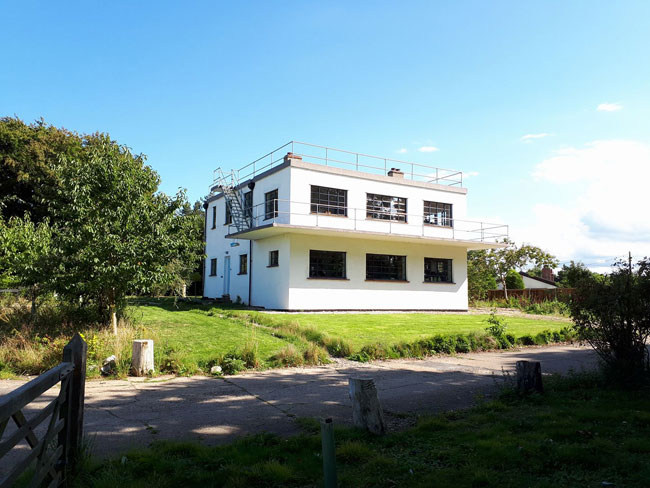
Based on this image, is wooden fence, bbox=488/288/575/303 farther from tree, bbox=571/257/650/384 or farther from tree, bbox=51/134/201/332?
tree, bbox=51/134/201/332

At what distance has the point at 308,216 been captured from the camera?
71.5 feet

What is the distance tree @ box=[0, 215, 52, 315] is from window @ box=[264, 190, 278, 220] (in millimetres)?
10064

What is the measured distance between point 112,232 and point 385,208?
611 inches

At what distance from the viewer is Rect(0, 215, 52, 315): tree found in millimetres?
11414

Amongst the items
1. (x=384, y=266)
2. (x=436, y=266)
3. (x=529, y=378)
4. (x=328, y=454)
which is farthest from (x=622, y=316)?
(x=436, y=266)

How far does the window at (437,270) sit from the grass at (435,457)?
65.7 ft

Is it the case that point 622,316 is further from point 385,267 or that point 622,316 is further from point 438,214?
point 438,214

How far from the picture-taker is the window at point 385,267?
78.8 ft

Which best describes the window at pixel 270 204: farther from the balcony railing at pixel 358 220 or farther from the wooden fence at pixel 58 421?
the wooden fence at pixel 58 421

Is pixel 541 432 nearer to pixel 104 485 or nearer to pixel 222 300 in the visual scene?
pixel 104 485

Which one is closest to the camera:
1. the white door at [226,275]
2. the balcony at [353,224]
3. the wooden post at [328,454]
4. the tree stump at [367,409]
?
the wooden post at [328,454]

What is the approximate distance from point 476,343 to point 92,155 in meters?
11.3

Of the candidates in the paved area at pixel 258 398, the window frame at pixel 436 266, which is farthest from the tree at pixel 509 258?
the paved area at pixel 258 398

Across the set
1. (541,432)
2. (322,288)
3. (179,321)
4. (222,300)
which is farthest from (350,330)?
(222,300)
